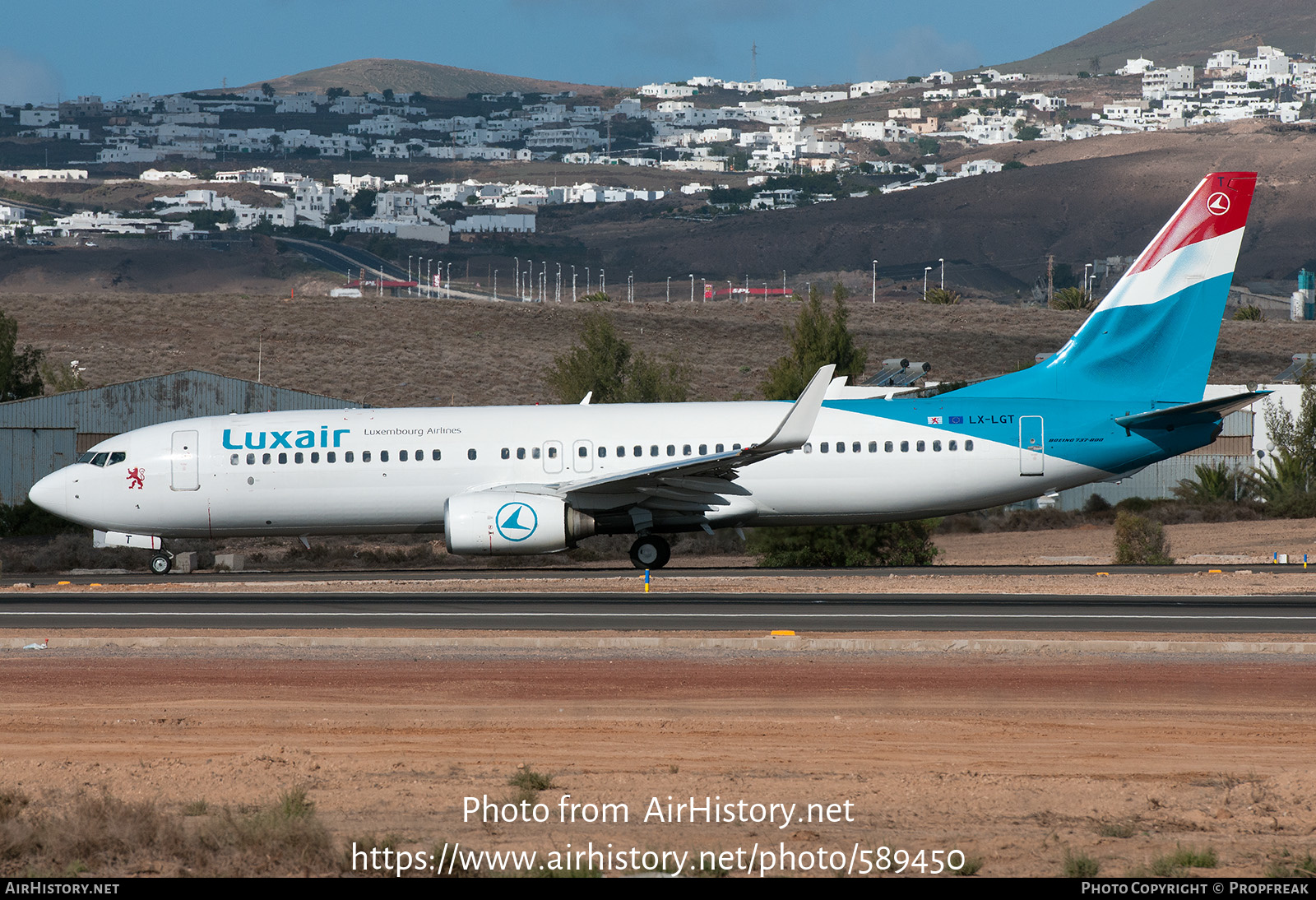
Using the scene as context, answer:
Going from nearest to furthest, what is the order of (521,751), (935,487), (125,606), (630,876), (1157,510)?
1. (630,876)
2. (521,751)
3. (125,606)
4. (935,487)
5. (1157,510)

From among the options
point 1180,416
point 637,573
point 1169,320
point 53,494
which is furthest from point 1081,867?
point 53,494

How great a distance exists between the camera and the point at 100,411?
43094 millimetres

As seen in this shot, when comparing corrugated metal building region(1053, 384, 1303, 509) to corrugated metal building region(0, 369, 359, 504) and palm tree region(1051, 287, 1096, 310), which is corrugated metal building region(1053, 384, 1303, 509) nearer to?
corrugated metal building region(0, 369, 359, 504)

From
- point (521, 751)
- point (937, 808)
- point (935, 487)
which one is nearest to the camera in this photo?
point (937, 808)

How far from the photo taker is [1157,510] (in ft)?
151

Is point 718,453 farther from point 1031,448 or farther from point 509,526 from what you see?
point 1031,448

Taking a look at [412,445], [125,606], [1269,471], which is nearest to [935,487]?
[412,445]

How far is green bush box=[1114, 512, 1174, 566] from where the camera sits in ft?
105

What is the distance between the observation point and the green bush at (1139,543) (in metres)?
32.2

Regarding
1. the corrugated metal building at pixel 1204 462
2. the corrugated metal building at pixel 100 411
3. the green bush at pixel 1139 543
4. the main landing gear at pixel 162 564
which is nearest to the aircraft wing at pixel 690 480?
the main landing gear at pixel 162 564

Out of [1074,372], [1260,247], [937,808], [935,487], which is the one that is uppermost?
[1260,247]

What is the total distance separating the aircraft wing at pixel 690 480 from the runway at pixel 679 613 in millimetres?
3286

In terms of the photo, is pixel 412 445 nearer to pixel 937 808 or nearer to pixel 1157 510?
pixel 937 808

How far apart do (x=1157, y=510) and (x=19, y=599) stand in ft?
117
